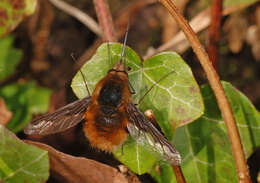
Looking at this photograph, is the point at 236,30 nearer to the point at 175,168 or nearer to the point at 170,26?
the point at 170,26

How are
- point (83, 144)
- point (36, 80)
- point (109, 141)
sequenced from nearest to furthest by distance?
point (109, 141) < point (83, 144) < point (36, 80)

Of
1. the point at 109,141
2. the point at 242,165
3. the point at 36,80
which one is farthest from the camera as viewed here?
the point at 36,80

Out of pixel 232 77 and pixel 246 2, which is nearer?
pixel 246 2

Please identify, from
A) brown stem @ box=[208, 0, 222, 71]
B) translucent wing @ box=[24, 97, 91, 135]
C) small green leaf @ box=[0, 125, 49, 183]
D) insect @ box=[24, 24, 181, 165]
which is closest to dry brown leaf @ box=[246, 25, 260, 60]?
brown stem @ box=[208, 0, 222, 71]

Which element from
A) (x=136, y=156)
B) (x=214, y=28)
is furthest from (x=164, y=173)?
(x=214, y=28)

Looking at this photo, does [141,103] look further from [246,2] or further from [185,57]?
[246,2]

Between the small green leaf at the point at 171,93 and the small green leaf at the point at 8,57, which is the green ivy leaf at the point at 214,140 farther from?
the small green leaf at the point at 8,57

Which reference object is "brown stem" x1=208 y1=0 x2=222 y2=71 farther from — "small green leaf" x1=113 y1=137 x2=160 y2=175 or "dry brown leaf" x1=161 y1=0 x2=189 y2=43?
"small green leaf" x1=113 y1=137 x2=160 y2=175

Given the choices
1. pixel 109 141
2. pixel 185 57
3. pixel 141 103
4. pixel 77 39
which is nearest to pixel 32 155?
pixel 109 141
